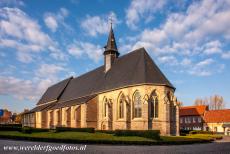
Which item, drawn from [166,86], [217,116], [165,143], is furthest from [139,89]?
[217,116]

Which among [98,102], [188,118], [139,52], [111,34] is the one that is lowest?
[188,118]

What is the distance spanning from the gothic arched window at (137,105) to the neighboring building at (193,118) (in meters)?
36.5

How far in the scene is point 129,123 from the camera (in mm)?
36719

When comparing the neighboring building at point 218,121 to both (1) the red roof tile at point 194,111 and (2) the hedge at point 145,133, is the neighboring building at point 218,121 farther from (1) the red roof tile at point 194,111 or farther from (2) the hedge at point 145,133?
(2) the hedge at point 145,133

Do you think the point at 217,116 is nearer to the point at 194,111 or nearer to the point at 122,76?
the point at 194,111

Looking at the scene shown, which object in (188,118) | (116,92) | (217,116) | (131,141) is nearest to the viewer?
(131,141)

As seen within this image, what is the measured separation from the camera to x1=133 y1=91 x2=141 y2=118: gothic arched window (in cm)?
3631

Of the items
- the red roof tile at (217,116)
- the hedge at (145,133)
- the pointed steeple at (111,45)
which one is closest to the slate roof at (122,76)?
the pointed steeple at (111,45)

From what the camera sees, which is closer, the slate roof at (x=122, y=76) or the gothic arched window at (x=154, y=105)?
the gothic arched window at (x=154, y=105)

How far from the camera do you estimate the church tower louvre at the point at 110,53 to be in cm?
4759

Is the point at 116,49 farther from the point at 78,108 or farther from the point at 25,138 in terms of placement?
the point at 25,138

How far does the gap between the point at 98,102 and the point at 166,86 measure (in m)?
12.1

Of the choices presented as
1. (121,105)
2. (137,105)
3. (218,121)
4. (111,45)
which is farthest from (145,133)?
(218,121)

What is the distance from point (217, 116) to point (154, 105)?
3558cm
